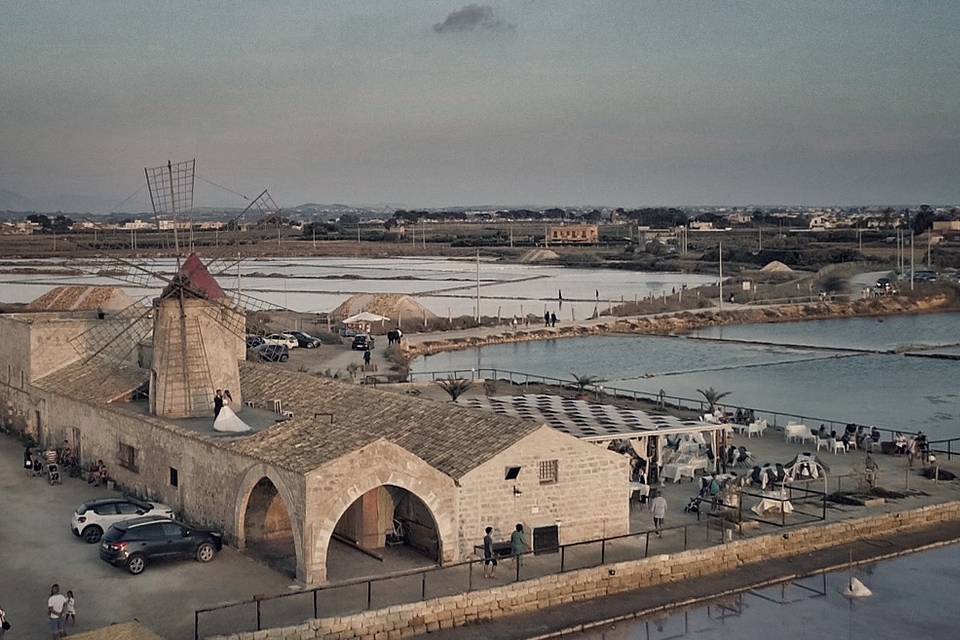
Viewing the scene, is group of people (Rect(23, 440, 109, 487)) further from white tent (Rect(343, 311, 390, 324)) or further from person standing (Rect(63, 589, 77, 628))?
white tent (Rect(343, 311, 390, 324))

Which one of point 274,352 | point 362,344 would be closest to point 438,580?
point 274,352

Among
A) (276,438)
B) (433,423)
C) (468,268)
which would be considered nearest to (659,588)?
(433,423)

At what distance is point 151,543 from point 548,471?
5.34 m

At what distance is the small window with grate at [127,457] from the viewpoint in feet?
62.3

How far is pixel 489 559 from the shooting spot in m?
14.6

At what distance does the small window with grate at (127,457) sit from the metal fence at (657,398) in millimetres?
14077

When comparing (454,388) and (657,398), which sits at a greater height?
(454,388)

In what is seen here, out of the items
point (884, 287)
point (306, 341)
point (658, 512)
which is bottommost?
point (658, 512)

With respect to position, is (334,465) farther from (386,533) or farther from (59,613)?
(59,613)

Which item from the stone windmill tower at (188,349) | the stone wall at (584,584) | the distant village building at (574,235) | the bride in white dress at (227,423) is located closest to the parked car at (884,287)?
the stone wall at (584,584)

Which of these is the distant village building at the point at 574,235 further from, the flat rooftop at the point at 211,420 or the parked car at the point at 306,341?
the flat rooftop at the point at 211,420

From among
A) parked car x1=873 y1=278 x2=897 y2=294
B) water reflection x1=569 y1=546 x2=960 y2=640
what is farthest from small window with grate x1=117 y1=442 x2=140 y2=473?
parked car x1=873 y1=278 x2=897 y2=294

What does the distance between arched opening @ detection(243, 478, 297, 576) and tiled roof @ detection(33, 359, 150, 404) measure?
5.54 metres

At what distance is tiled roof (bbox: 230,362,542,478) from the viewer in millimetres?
15047
